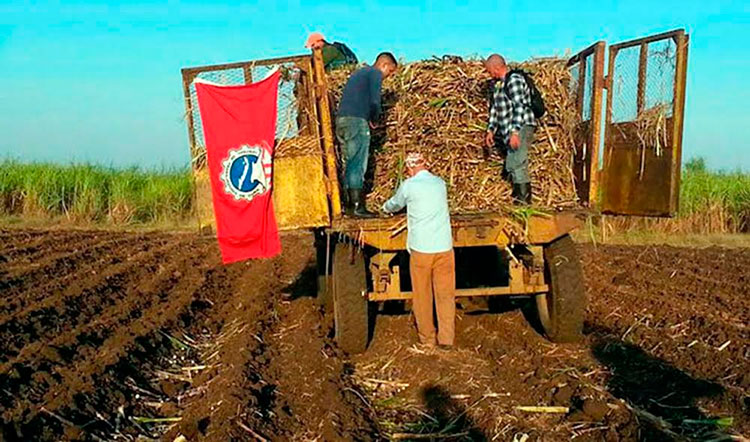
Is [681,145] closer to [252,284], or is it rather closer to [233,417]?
[233,417]

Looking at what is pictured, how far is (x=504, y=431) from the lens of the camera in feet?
17.4

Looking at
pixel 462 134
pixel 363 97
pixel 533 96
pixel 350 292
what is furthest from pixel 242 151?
pixel 533 96

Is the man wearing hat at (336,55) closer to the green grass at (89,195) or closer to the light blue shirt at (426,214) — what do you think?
the light blue shirt at (426,214)

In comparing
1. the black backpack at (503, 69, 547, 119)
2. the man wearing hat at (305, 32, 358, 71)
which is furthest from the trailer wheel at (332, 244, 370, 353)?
the man wearing hat at (305, 32, 358, 71)

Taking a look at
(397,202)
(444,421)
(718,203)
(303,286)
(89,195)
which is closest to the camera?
(444,421)

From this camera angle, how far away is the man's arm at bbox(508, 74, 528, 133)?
7488 millimetres

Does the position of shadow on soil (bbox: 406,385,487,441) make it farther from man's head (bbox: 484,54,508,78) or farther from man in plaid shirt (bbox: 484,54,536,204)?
man's head (bbox: 484,54,508,78)

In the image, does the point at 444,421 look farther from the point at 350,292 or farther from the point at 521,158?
the point at 521,158

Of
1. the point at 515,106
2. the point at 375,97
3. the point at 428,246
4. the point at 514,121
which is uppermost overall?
the point at 375,97

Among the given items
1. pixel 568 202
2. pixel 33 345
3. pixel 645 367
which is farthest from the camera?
pixel 568 202

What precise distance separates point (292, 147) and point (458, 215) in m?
1.50

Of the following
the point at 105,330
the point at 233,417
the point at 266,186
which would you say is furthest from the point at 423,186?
the point at 105,330

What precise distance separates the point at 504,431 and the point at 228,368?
2.55m

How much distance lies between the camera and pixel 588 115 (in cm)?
761
